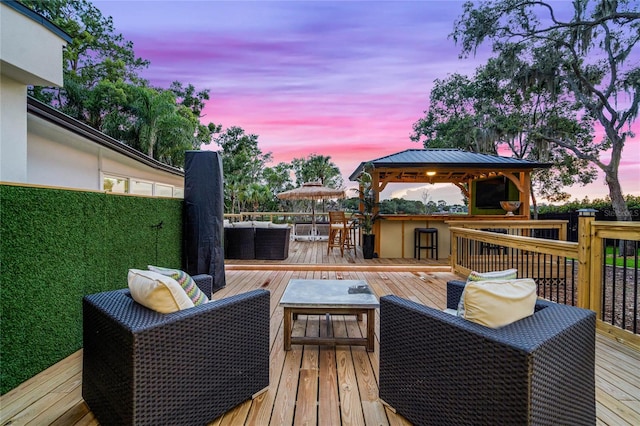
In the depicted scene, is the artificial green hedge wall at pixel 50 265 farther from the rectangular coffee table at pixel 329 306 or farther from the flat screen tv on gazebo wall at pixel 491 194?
the flat screen tv on gazebo wall at pixel 491 194

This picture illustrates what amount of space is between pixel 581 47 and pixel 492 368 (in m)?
13.1

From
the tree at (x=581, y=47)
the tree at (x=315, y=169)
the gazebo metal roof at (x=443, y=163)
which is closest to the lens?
the gazebo metal roof at (x=443, y=163)

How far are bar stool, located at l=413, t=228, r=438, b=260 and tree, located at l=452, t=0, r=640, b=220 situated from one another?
8197 mm

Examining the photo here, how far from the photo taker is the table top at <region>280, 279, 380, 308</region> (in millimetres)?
2498

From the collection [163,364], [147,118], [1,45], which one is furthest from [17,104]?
[147,118]

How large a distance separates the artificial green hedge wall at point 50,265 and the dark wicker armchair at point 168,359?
0.69 metres

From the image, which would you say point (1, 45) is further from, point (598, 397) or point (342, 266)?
point (598, 397)

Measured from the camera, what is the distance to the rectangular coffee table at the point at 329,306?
8.18ft

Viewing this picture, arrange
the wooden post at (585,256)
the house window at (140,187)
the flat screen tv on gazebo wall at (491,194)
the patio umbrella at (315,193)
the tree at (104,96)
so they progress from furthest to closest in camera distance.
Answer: the tree at (104,96) < the patio umbrella at (315,193) < the flat screen tv on gazebo wall at (491,194) < the house window at (140,187) < the wooden post at (585,256)

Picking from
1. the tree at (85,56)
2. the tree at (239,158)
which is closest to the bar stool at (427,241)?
the tree at (239,158)

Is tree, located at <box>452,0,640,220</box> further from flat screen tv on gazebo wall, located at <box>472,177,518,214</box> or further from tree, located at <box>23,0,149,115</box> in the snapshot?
tree, located at <box>23,0,149,115</box>

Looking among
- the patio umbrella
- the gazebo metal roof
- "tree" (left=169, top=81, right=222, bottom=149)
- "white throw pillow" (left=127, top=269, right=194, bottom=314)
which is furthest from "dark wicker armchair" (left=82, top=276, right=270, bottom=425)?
"tree" (left=169, top=81, right=222, bottom=149)

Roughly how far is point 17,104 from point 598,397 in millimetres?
6100

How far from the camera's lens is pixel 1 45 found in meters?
3.13
